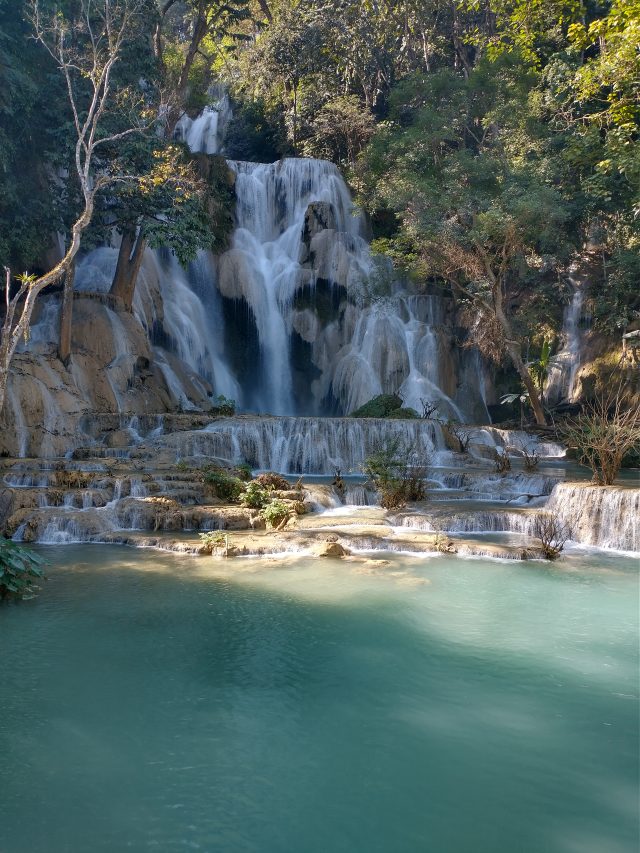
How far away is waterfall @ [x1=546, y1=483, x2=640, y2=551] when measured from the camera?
423 inches

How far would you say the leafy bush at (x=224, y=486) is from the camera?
41.8ft

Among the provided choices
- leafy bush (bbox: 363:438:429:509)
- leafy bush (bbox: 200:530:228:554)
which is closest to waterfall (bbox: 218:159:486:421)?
leafy bush (bbox: 363:438:429:509)

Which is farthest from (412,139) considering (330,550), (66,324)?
(330,550)

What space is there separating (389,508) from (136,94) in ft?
43.3

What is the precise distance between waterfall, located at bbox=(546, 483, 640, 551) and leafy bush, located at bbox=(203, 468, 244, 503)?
17.2 ft

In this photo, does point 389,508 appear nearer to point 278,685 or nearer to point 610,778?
point 278,685

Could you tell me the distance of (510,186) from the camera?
20.5 meters

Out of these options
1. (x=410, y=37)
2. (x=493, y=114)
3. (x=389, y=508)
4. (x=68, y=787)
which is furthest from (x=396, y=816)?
(x=410, y=37)

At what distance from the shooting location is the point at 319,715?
5.22 meters

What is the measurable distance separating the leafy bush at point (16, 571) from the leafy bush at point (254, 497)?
15.1 ft

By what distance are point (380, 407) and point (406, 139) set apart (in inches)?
378

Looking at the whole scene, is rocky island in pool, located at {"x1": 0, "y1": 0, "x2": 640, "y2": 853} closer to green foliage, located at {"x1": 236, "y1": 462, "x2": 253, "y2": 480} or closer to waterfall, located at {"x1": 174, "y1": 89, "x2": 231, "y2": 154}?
green foliage, located at {"x1": 236, "y1": 462, "x2": 253, "y2": 480}

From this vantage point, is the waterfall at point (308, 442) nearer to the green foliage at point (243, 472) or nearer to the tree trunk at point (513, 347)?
the green foliage at point (243, 472)

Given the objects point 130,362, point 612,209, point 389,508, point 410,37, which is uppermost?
point 410,37
